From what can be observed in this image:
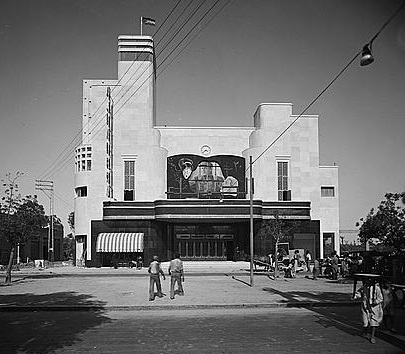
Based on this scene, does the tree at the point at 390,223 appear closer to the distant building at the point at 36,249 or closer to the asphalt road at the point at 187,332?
the asphalt road at the point at 187,332

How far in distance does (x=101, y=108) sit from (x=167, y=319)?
165 ft

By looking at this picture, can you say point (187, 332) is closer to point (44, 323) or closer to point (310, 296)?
point (44, 323)

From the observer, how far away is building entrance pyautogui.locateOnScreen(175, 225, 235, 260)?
209 feet

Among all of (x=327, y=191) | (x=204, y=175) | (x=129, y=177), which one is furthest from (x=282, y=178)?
(x=129, y=177)

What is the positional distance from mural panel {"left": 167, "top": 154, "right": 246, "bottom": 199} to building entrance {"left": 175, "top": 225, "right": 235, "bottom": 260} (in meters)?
3.78

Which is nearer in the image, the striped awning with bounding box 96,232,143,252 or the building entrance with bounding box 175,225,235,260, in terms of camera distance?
the striped awning with bounding box 96,232,143,252

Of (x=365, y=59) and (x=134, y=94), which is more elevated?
(x=134, y=94)

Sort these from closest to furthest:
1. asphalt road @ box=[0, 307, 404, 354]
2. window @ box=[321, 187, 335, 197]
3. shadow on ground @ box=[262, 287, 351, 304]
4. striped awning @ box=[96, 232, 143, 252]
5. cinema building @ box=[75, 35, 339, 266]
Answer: asphalt road @ box=[0, 307, 404, 354] < shadow on ground @ box=[262, 287, 351, 304] < striped awning @ box=[96, 232, 143, 252] < cinema building @ box=[75, 35, 339, 266] < window @ box=[321, 187, 335, 197]

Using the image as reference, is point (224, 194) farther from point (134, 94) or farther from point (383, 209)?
point (383, 209)

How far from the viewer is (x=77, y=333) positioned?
14.4 metres

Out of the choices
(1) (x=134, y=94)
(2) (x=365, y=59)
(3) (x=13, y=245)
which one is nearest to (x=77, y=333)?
(2) (x=365, y=59)

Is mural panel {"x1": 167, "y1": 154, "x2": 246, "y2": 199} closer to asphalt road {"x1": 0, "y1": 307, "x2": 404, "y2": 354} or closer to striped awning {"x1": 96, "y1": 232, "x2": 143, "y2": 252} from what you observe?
striped awning {"x1": 96, "y1": 232, "x2": 143, "y2": 252}

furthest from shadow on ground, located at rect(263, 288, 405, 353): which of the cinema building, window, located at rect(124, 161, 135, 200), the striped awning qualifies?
window, located at rect(124, 161, 135, 200)

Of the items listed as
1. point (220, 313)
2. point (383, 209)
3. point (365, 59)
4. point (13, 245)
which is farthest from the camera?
point (383, 209)
